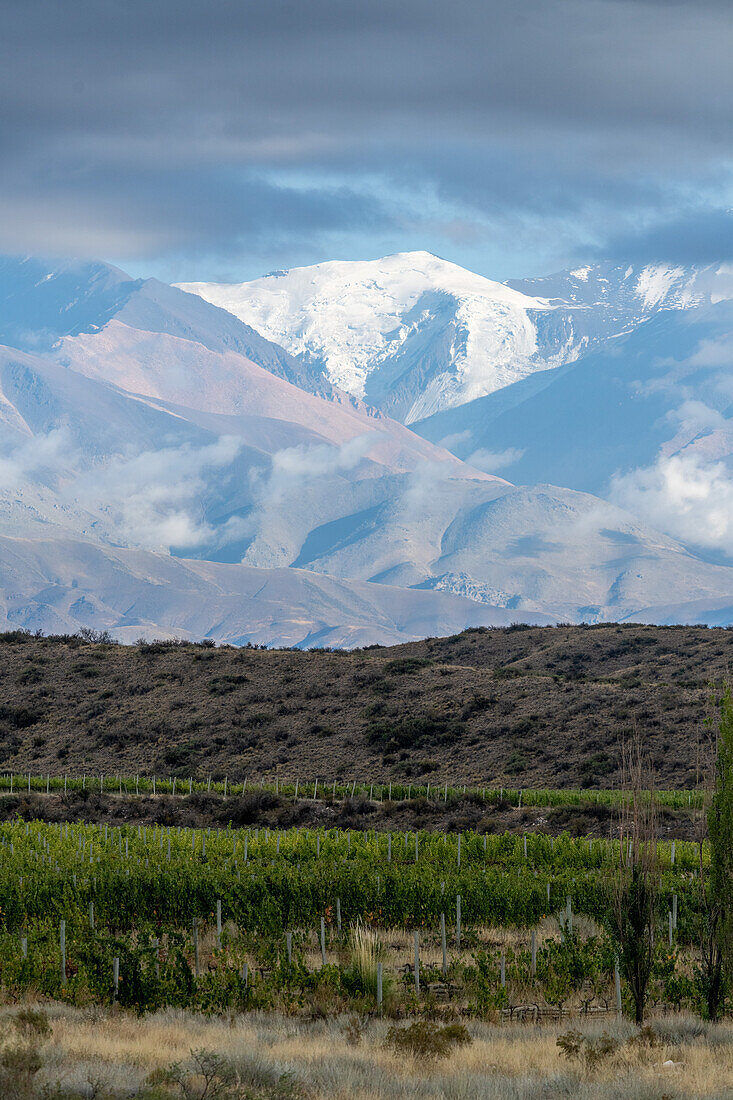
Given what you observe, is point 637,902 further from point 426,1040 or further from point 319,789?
point 319,789

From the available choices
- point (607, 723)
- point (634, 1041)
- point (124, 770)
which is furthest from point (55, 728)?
point (634, 1041)

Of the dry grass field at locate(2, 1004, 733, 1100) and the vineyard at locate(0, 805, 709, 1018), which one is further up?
the vineyard at locate(0, 805, 709, 1018)

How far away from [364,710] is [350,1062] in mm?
62171

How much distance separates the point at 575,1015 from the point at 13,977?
10763mm

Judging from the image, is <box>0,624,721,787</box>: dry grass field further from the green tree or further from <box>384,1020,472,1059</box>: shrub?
<box>384,1020,472,1059</box>: shrub

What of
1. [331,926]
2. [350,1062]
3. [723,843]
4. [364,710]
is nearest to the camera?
[350,1062]

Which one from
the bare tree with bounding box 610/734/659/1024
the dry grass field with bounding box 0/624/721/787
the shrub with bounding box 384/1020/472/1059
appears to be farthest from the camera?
the dry grass field with bounding box 0/624/721/787

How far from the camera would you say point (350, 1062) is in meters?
19.5

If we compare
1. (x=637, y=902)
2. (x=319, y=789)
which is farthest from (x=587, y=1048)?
(x=319, y=789)

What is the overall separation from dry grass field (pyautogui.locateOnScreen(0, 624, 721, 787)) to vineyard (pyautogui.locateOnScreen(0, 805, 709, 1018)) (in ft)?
95.7

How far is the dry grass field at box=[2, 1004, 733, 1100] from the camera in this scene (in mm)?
17562

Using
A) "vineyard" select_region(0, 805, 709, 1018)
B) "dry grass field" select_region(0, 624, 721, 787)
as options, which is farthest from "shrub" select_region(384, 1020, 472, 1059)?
"dry grass field" select_region(0, 624, 721, 787)

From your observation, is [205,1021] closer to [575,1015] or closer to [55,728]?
[575,1015]

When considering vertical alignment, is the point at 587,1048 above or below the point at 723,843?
below
